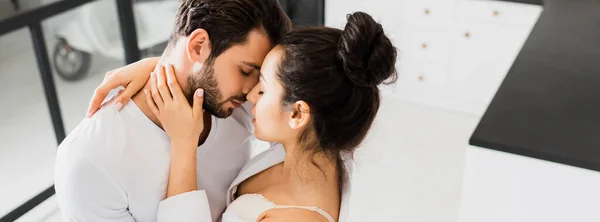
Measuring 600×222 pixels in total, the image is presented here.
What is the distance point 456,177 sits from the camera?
10.3 feet

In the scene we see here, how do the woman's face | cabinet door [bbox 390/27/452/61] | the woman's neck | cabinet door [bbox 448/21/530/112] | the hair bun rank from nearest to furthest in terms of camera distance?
1. the hair bun
2. the woman's face
3. the woman's neck
4. cabinet door [bbox 448/21/530/112]
5. cabinet door [bbox 390/27/452/61]

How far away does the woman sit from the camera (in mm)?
1394

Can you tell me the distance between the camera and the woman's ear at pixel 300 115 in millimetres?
1444

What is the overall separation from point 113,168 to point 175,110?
0.61 ft

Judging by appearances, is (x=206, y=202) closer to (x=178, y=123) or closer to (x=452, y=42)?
(x=178, y=123)

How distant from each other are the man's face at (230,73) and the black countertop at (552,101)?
21.8 inches

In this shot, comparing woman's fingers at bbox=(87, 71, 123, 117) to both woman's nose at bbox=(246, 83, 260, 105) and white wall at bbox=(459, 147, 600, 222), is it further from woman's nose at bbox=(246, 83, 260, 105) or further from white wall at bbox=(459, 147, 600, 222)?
white wall at bbox=(459, 147, 600, 222)

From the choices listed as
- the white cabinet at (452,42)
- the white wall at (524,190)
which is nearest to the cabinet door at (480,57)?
the white cabinet at (452,42)

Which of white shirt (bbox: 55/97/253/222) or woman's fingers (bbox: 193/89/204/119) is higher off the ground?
woman's fingers (bbox: 193/89/204/119)

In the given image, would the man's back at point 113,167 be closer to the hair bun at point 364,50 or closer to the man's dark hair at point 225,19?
the man's dark hair at point 225,19

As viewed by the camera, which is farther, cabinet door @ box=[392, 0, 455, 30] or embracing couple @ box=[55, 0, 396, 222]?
cabinet door @ box=[392, 0, 455, 30]

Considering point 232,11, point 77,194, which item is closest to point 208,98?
point 232,11

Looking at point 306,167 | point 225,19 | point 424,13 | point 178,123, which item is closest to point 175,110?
point 178,123

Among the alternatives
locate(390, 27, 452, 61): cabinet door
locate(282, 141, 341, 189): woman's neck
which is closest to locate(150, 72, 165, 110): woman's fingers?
locate(282, 141, 341, 189): woman's neck
